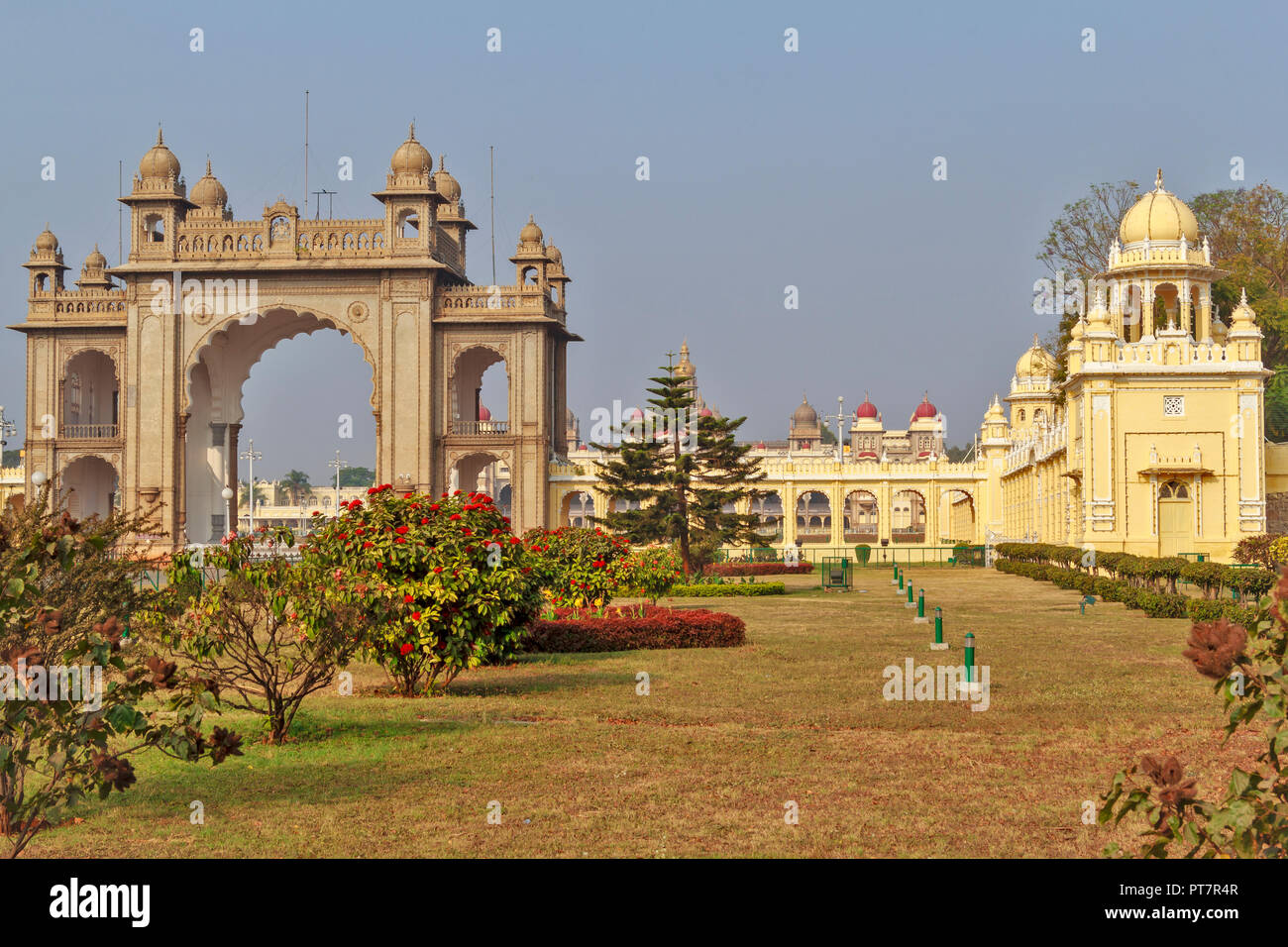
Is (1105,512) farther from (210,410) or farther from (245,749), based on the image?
(210,410)

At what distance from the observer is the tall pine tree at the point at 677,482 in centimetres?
3556

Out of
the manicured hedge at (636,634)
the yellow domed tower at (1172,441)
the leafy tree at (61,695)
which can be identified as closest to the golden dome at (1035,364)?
the yellow domed tower at (1172,441)

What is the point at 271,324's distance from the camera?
50.2m

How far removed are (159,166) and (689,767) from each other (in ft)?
148

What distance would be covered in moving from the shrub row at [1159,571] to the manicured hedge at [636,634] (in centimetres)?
670

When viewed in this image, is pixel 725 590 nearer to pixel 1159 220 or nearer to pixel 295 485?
pixel 1159 220

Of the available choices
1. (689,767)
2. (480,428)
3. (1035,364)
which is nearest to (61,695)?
(689,767)

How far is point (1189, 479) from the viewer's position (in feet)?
99.1

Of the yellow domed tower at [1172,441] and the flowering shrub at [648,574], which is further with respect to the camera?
the yellow domed tower at [1172,441]

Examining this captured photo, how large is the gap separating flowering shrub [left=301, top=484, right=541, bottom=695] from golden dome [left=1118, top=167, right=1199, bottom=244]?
83.8 feet

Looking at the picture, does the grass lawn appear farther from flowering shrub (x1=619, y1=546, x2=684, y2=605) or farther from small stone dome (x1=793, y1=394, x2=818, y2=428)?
small stone dome (x1=793, y1=394, x2=818, y2=428)

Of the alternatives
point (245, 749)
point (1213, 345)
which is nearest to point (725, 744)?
point (245, 749)

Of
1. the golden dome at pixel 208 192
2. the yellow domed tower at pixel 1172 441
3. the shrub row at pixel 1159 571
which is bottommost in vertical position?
the shrub row at pixel 1159 571

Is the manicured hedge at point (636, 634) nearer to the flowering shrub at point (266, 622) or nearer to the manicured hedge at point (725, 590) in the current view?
the flowering shrub at point (266, 622)
